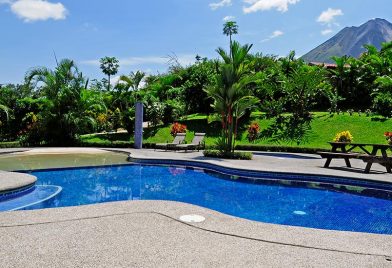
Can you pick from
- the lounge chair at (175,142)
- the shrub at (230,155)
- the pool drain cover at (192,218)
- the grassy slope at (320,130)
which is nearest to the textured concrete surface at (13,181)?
the pool drain cover at (192,218)

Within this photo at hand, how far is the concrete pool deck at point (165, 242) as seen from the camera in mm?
3951

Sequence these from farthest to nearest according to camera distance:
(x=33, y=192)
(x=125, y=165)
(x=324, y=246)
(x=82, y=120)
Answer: (x=82, y=120), (x=125, y=165), (x=33, y=192), (x=324, y=246)

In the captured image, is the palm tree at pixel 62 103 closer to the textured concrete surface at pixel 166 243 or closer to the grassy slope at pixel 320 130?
Result: the grassy slope at pixel 320 130

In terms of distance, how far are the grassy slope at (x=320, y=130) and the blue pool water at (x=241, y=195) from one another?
8692 millimetres

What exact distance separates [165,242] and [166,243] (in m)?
0.03

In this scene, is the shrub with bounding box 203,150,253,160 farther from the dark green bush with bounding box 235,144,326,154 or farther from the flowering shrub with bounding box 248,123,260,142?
the flowering shrub with bounding box 248,123,260,142

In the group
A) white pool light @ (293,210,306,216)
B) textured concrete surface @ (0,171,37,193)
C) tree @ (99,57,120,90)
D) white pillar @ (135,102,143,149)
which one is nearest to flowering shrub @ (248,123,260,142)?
white pillar @ (135,102,143,149)

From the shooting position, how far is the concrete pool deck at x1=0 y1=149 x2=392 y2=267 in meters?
3.95

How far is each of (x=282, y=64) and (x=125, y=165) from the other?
771 inches

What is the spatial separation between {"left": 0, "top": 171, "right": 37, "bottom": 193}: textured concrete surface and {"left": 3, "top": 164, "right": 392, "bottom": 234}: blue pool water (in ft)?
2.54

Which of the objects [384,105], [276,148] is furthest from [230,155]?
[384,105]

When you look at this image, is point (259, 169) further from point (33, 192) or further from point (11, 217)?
point (11, 217)

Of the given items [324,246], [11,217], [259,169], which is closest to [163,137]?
[259,169]

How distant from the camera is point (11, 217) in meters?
5.52
